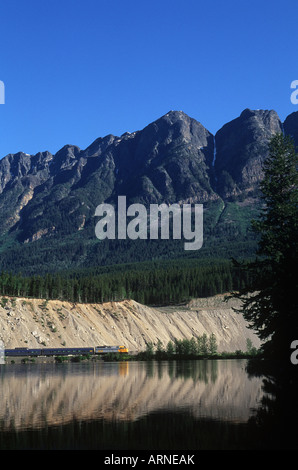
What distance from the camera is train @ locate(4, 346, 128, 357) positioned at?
133500 millimetres

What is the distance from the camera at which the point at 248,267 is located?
1714 inches

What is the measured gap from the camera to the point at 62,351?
5536 inches

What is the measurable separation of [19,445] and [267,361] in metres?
26.5

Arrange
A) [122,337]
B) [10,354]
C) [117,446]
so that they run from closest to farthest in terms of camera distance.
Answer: [117,446] < [10,354] < [122,337]

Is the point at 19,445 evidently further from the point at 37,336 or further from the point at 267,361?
the point at 37,336

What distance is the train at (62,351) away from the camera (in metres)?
134

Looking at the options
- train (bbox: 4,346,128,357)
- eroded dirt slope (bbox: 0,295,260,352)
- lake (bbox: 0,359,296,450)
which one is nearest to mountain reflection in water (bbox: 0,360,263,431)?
lake (bbox: 0,359,296,450)

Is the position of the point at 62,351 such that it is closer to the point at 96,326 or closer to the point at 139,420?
the point at 96,326

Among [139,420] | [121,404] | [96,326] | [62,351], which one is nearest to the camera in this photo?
[139,420]

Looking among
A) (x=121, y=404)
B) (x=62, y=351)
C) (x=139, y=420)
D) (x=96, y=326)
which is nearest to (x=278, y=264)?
(x=121, y=404)

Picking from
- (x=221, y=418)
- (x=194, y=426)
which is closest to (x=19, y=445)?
(x=194, y=426)

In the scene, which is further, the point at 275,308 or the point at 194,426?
the point at 275,308

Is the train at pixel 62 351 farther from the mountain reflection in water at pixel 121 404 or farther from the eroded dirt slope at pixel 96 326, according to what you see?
the mountain reflection in water at pixel 121 404

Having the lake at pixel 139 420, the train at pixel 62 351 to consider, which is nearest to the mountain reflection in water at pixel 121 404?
the lake at pixel 139 420
